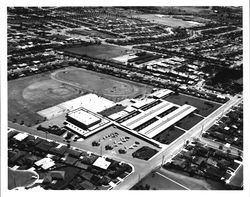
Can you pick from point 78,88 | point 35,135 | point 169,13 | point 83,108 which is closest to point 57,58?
point 78,88

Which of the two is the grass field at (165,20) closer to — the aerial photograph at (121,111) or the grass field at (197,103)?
the aerial photograph at (121,111)

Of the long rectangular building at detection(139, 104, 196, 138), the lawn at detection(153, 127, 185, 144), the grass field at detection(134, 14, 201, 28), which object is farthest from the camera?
the grass field at detection(134, 14, 201, 28)

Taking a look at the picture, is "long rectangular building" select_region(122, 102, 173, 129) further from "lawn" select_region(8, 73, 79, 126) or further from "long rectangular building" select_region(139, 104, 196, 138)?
"lawn" select_region(8, 73, 79, 126)

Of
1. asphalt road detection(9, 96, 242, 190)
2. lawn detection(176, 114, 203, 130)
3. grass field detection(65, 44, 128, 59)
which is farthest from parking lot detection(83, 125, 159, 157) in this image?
grass field detection(65, 44, 128, 59)

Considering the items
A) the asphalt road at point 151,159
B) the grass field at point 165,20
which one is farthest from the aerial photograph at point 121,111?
the grass field at point 165,20

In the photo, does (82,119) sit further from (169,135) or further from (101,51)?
(101,51)
